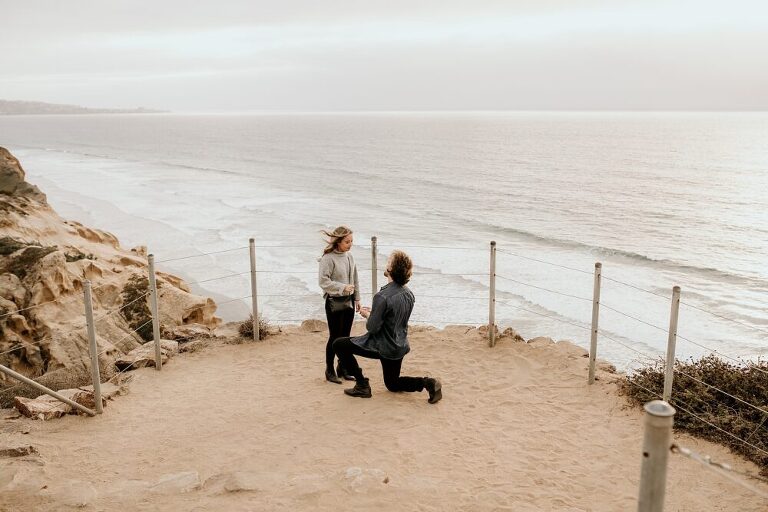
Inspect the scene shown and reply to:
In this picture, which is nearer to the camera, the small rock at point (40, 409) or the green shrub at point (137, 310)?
the small rock at point (40, 409)

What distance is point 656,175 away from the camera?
54.5 meters

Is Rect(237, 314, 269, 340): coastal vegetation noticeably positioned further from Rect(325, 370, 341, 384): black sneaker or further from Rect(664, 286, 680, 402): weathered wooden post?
Rect(664, 286, 680, 402): weathered wooden post

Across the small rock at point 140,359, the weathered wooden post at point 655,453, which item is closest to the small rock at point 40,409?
the small rock at point 140,359

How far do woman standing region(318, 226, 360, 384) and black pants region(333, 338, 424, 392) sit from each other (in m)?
0.34

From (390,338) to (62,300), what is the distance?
286 inches

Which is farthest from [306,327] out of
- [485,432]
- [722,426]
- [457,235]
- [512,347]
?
[457,235]

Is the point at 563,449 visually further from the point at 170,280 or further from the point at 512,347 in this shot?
the point at 170,280

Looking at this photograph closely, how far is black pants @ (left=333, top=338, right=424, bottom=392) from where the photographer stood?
7.14m

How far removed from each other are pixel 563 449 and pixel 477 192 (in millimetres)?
38708

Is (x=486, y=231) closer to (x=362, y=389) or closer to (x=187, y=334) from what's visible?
(x=187, y=334)

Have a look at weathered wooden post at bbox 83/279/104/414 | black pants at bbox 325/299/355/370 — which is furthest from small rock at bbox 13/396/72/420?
black pants at bbox 325/299/355/370

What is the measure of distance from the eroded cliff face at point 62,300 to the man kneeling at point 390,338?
348 cm

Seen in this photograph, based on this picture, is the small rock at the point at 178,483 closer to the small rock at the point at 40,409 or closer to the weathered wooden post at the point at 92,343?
the weathered wooden post at the point at 92,343

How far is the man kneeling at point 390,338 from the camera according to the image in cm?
672
